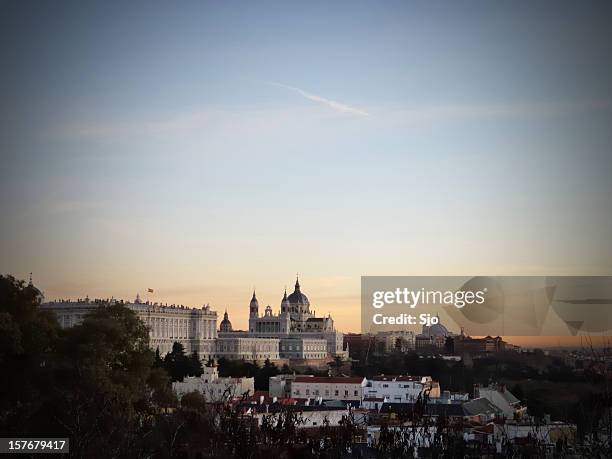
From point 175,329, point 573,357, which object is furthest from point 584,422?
point 175,329

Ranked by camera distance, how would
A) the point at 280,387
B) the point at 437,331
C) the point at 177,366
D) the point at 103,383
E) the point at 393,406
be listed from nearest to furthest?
the point at 103,383 < the point at 393,406 < the point at 280,387 < the point at 177,366 < the point at 437,331

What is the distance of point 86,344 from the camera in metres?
19.5

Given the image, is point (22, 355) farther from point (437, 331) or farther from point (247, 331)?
point (247, 331)

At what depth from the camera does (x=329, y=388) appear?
38.2 metres

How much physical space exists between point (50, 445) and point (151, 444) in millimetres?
1878

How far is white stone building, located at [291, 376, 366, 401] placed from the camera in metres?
37.1

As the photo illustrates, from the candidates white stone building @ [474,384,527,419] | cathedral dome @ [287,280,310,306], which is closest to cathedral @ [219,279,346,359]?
cathedral dome @ [287,280,310,306]

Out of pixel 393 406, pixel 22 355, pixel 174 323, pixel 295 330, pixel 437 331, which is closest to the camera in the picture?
pixel 22 355

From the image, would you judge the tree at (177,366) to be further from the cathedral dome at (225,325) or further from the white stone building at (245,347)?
the cathedral dome at (225,325)

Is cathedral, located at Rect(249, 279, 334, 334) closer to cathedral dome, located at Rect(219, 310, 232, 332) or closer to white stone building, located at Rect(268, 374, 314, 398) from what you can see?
cathedral dome, located at Rect(219, 310, 232, 332)

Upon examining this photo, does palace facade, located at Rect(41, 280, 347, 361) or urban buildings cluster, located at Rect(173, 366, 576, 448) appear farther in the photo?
palace facade, located at Rect(41, 280, 347, 361)

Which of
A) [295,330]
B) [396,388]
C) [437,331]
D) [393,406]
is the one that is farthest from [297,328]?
[393,406]

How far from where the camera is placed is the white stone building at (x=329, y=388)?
37094 mm

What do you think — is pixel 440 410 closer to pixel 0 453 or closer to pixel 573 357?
pixel 573 357
